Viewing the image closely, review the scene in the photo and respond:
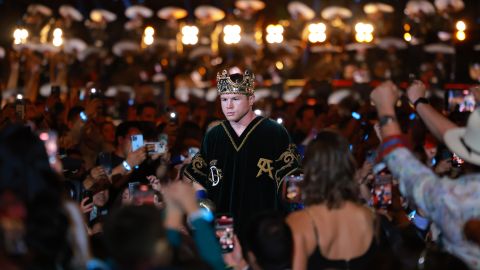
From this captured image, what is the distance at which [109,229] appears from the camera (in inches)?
174

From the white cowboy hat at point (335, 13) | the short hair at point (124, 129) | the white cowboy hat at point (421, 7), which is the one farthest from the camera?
the white cowboy hat at point (335, 13)

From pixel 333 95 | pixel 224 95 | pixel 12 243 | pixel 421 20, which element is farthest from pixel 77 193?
pixel 421 20

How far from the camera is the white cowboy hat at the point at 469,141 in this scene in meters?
5.33

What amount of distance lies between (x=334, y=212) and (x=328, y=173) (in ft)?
0.69

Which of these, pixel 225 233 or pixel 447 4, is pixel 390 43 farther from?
pixel 225 233

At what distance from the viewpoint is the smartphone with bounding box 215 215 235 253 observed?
18.7ft

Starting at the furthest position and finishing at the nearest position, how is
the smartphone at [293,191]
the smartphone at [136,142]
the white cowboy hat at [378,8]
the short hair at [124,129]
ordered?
the white cowboy hat at [378,8] < the short hair at [124,129] < the smartphone at [136,142] < the smartphone at [293,191]

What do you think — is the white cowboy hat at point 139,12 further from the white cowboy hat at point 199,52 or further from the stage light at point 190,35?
the white cowboy hat at point 199,52

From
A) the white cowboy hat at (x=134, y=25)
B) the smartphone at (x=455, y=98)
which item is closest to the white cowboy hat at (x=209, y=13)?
the white cowboy hat at (x=134, y=25)

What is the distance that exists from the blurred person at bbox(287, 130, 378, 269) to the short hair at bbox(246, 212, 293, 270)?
187mm

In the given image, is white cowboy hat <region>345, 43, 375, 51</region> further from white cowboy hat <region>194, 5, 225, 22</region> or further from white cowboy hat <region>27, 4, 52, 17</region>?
white cowboy hat <region>27, 4, 52, 17</region>

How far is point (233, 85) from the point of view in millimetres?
8203

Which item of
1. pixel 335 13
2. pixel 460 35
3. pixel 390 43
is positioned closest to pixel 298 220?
pixel 460 35

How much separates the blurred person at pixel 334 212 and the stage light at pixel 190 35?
30.2 metres
